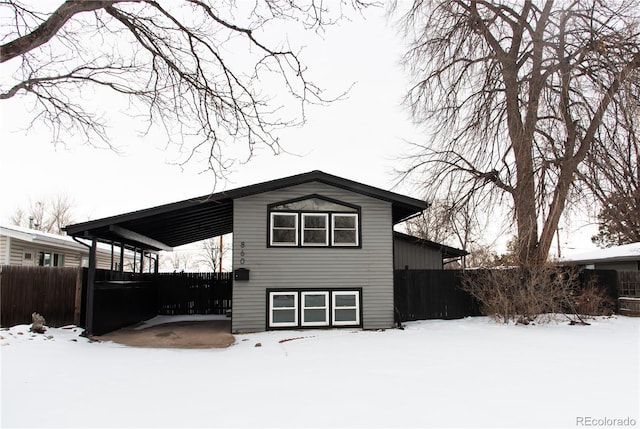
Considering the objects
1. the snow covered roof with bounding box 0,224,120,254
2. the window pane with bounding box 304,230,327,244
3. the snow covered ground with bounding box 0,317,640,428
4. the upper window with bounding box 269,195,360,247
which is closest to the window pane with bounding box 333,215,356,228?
the upper window with bounding box 269,195,360,247

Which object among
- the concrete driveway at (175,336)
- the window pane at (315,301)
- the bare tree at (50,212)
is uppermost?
the bare tree at (50,212)

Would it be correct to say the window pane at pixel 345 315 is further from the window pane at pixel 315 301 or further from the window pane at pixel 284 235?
the window pane at pixel 284 235

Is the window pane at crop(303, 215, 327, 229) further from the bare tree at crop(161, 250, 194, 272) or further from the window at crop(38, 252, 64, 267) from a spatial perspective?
the bare tree at crop(161, 250, 194, 272)

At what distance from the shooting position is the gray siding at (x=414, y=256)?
17656 millimetres

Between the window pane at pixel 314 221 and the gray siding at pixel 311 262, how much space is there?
0.61 meters

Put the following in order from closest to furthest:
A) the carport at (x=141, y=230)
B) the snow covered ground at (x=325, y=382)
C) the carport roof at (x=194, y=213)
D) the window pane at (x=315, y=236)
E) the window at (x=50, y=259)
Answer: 1. the snow covered ground at (x=325, y=382)
2. the carport at (x=141, y=230)
3. the carport roof at (x=194, y=213)
4. the window pane at (x=315, y=236)
5. the window at (x=50, y=259)

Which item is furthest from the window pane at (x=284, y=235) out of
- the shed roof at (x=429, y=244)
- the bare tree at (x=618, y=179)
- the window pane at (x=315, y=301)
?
the bare tree at (x=618, y=179)

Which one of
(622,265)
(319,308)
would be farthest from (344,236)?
(622,265)

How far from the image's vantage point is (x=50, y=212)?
43.1m

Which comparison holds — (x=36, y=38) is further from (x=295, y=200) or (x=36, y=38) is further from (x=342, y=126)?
(x=295, y=200)

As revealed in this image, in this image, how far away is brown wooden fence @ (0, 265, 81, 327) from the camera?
10.7 m

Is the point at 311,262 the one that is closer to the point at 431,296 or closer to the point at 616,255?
the point at 431,296

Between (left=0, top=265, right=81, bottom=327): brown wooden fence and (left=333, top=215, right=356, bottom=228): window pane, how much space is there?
6.68 m

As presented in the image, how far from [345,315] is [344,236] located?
2071 mm
